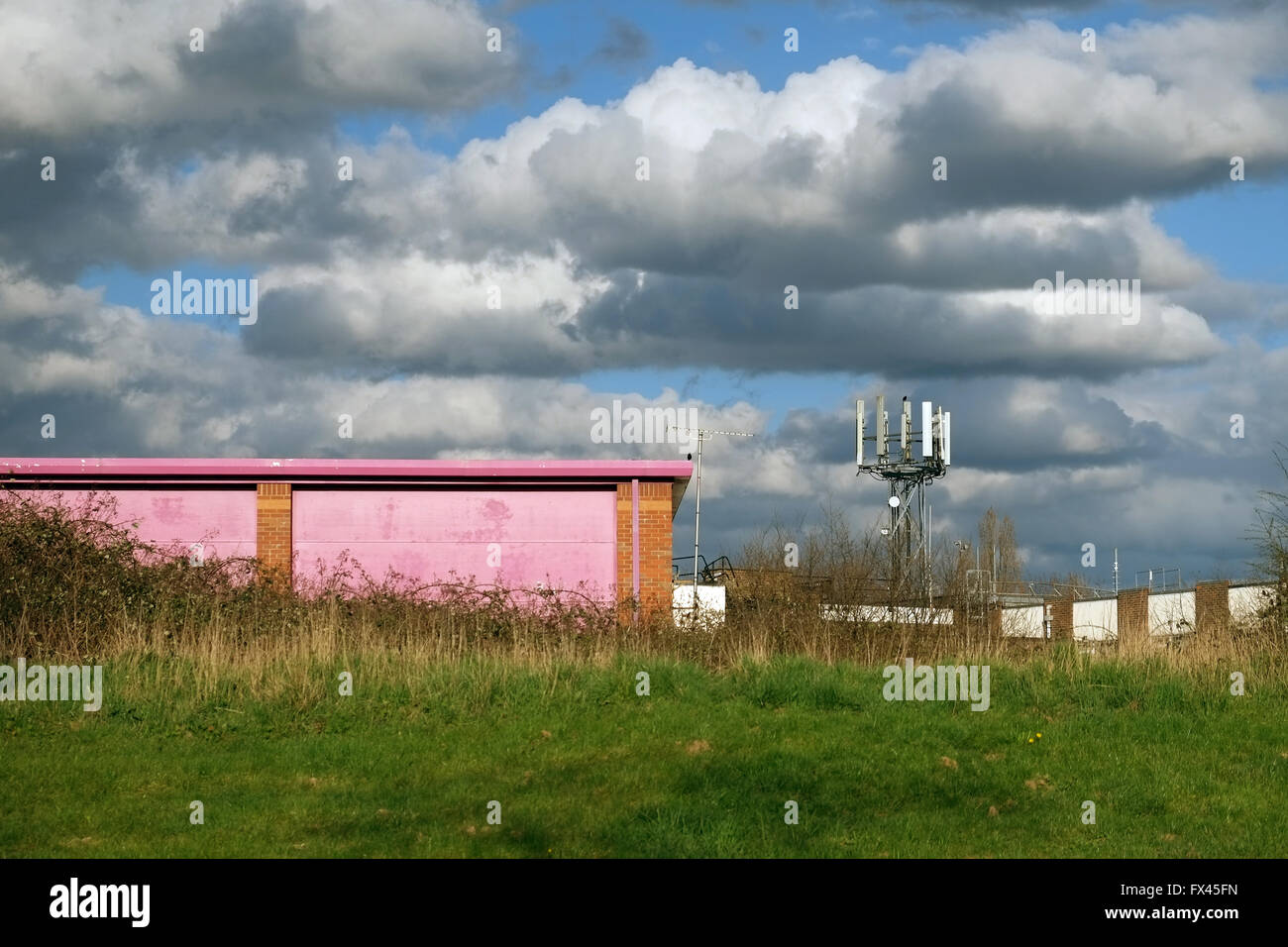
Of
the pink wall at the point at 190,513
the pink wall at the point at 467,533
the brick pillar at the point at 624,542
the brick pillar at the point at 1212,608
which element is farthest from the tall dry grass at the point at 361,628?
the brick pillar at the point at 624,542

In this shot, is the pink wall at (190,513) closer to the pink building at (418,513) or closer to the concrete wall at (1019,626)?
the pink building at (418,513)

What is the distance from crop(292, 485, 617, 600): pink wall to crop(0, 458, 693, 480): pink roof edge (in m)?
0.39

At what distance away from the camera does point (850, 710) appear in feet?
41.0

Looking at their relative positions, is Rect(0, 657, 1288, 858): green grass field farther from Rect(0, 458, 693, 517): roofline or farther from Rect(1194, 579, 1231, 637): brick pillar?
Rect(0, 458, 693, 517): roofline

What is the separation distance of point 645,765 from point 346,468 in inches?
484

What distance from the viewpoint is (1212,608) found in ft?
95.4

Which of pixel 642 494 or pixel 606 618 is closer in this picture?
pixel 606 618

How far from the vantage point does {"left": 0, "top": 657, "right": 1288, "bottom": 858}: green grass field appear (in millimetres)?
9062

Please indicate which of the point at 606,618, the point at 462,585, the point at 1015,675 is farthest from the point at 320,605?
the point at 1015,675

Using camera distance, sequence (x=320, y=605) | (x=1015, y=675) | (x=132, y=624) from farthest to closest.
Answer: (x=320, y=605), (x=132, y=624), (x=1015, y=675)

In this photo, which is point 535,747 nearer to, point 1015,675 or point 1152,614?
point 1015,675

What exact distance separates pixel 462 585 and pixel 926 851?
13200 millimetres

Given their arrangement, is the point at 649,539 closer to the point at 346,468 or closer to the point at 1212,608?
the point at 346,468

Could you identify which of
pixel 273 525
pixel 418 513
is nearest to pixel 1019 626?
pixel 418 513
